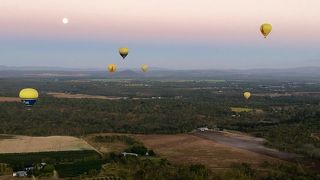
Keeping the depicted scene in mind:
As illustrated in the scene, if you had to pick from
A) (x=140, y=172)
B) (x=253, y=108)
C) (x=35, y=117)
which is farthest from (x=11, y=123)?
(x=253, y=108)

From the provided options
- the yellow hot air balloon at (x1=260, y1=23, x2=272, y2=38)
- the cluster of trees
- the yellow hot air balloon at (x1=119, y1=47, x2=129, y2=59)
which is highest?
the yellow hot air balloon at (x1=260, y1=23, x2=272, y2=38)

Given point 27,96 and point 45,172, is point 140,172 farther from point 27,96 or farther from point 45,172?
point 27,96

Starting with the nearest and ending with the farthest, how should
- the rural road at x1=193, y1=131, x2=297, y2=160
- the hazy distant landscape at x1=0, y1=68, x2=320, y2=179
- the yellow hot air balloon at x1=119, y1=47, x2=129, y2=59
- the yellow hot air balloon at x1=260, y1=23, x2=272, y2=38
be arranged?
the hazy distant landscape at x1=0, y1=68, x2=320, y2=179 < the rural road at x1=193, y1=131, x2=297, y2=160 < the yellow hot air balloon at x1=260, y1=23, x2=272, y2=38 < the yellow hot air balloon at x1=119, y1=47, x2=129, y2=59

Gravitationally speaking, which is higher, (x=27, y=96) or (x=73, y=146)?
(x=27, y=96)

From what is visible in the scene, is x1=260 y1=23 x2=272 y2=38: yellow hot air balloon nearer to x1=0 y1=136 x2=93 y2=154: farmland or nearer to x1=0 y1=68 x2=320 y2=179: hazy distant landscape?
x1=0 y1=68 x2=320 y2=179: hazy distant landscape

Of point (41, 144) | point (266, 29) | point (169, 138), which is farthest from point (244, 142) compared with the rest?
point (41, 144)

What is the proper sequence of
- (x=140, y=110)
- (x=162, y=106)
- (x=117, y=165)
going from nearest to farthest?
(x=117, y=165) → (x=140, y=110) → (x=162, y=106)

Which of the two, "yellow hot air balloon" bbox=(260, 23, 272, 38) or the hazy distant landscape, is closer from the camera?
the hazy distant landscape

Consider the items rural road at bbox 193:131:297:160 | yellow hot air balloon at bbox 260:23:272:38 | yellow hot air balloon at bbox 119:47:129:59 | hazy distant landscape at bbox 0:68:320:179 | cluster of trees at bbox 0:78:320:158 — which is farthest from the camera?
yellow hot air balloon at bbox 119:47:129:59

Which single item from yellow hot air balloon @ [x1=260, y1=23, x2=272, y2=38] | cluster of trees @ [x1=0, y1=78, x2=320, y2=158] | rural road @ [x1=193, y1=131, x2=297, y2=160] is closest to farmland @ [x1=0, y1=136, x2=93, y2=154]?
cluster of trees @ [x1=0, y1=78, x2=320, y2=158]
